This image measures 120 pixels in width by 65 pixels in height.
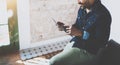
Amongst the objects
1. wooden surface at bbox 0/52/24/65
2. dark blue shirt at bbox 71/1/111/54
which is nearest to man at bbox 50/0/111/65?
dark blue shirt at bbox 71/1/111/54

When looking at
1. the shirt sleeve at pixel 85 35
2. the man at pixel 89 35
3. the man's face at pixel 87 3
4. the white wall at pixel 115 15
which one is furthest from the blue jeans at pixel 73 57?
the white wall at pixel 115 15

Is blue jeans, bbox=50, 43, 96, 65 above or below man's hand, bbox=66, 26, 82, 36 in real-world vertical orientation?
below

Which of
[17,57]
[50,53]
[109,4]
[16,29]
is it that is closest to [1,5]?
[16,29]

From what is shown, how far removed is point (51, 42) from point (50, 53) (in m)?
0.18

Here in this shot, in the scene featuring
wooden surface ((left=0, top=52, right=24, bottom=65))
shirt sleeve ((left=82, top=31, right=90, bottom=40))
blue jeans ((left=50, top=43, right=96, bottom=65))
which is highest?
shirt sleeve ((left=82, top=31, right=90, bottom=40))

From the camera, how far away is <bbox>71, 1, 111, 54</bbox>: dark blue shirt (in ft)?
4.84

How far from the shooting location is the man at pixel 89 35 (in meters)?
1.48

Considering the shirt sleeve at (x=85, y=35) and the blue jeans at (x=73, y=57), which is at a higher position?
the shirt sleeve at (x=85, y=35)

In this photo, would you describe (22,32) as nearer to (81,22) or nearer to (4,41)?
(4,41)

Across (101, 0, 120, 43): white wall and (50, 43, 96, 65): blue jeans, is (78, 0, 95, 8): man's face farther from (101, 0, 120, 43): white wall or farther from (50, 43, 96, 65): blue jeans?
(101, 0, 120, 43): white wall

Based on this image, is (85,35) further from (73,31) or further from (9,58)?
(9,58)

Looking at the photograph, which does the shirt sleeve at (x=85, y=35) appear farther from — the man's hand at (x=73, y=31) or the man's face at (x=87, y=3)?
the man's face at (x=87, y=3)

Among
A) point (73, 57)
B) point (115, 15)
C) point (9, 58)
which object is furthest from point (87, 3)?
point (9, 58)

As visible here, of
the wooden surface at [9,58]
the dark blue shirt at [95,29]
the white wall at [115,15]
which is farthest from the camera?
the white wall at [115,15]
